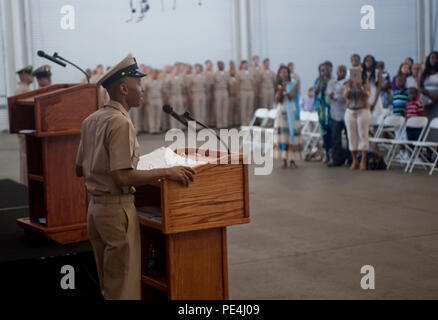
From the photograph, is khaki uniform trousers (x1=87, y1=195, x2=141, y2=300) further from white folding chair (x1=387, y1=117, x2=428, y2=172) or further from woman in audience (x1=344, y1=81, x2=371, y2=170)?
woman in audience (x1=344, y1=81, x2=371, y2=170)

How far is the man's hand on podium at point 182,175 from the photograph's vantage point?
3.45 m

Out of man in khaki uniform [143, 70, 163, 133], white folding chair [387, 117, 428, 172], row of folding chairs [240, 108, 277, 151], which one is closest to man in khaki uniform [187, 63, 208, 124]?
man in khaki uniform [143, 70, 163, 133]

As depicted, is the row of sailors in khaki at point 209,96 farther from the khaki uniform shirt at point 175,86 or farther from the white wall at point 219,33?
the white wall at point 219,33

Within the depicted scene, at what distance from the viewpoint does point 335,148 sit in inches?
435

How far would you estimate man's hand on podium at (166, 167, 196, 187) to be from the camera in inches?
136

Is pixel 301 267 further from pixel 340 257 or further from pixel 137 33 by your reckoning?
pixel 137 33

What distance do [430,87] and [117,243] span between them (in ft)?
26.4

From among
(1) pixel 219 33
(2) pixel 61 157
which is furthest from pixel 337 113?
(1) pixel 219 33

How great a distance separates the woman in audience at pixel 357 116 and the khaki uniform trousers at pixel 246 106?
8767mm

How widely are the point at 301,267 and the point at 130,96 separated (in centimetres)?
244

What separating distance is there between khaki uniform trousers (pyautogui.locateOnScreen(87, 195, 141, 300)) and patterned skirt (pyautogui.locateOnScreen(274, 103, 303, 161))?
25.1ft

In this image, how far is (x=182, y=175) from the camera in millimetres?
3469

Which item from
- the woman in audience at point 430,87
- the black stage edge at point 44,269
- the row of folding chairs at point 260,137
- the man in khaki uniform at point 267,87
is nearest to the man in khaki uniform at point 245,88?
the man in khaki uniform at point 267,87
